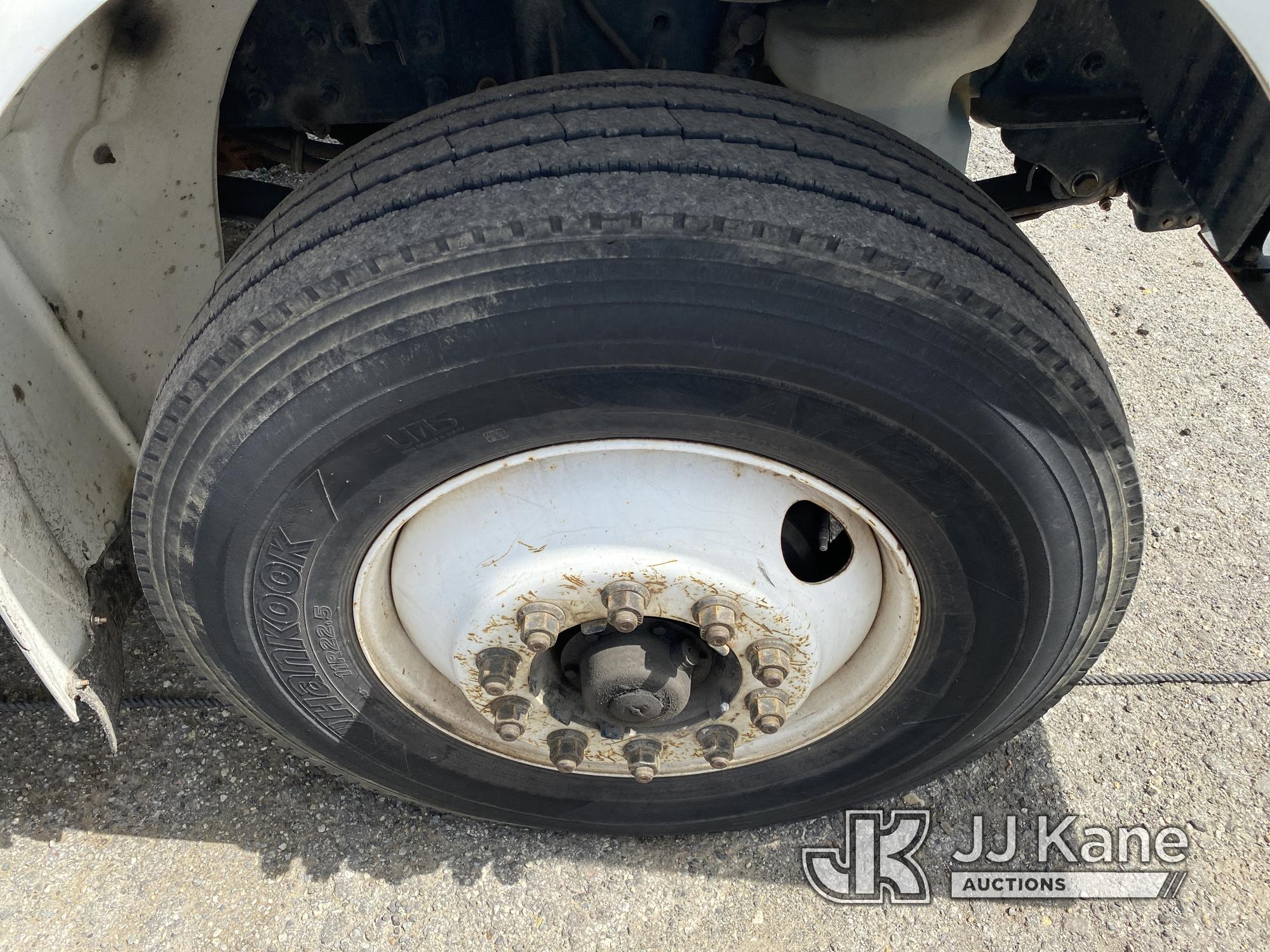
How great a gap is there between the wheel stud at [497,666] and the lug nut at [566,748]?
185mm

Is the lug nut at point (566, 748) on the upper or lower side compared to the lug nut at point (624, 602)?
lower

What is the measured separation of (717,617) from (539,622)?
24cm

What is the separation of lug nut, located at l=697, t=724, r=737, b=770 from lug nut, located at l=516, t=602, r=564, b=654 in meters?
0.34

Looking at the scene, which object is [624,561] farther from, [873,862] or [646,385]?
[873,862]

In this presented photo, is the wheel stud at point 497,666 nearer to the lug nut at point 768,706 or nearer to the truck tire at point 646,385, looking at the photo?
the truck tire at point 646,385

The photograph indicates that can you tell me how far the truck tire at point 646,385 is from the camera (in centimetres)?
112

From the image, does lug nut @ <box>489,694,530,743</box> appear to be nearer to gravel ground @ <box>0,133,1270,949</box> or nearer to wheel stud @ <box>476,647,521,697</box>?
wheel stud @ <box>476,647,521,697</box>

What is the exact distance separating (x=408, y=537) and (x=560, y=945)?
2.68 ft

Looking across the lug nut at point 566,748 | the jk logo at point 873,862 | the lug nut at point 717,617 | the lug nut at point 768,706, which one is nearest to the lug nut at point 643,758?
the lug nut at point 566,748

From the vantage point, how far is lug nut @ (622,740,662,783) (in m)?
1.57

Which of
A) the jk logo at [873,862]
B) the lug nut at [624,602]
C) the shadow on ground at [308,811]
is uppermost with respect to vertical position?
the lug nut at [624,602]

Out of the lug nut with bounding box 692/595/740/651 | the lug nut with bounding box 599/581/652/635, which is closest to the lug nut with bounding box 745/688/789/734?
the lug nut with bounding box 692/595/740/651

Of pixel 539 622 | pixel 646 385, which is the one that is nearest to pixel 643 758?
pixel 539 622

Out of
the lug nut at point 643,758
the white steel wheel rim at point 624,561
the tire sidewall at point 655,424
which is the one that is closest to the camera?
the tire sidewall at point 655,424
